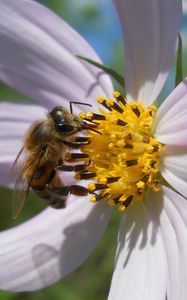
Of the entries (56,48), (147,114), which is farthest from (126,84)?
(56,48)

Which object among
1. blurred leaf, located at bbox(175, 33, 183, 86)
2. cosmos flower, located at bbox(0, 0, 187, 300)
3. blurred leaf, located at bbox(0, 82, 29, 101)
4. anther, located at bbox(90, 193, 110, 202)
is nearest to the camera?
blurred leaf, located at bbox(175, 33, 183, 86)

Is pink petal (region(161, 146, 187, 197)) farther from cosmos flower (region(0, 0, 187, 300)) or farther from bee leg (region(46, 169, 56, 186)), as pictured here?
bee leg (region(46, 169, 56, 186))

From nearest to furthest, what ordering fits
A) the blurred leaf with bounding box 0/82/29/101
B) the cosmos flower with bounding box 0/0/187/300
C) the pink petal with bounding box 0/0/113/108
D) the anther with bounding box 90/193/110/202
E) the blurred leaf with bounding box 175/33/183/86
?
the blurred leaf with bounding box 175/33/183/86 < the cosmos flower with bounding box 0/0/187/300 < the anther with bounding box 90/193/110/202 < the pink petal with bounding box 0/0/113/108 < the blurred leaf with bounding box 0/82/29/101

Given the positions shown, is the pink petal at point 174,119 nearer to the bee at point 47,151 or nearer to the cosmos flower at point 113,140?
the cosmos flower at point 113,140

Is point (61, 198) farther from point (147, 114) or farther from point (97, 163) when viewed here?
point (147, 114)

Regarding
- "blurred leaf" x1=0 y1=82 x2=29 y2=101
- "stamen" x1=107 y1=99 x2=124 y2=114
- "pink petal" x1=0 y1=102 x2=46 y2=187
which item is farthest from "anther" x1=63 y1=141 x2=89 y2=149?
"blurred leaf" x1=0 y1=82 x2=29 y2=101

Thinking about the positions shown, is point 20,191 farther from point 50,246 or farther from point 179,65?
point 179,65
